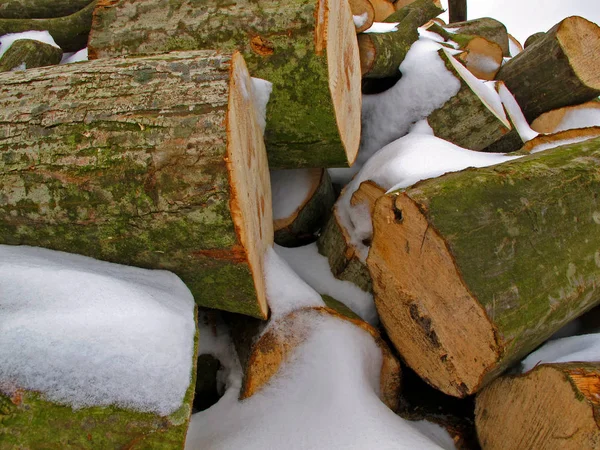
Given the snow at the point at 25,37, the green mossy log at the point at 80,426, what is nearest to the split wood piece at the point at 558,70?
the green mossy log at the point at 80,426

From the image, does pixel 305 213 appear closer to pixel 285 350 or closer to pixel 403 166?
pixel 403 166

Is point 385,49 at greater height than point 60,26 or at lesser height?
lesser

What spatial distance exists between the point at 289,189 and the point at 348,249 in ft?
1.54

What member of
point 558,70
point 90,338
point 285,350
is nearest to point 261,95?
point 285,350

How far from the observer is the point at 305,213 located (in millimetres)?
2219

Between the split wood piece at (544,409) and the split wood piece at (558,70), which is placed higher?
the split wood piece at (558,70)

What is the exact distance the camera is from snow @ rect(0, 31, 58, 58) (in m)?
2.65

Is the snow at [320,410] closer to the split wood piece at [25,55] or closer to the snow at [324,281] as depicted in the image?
the snow at [324,281]

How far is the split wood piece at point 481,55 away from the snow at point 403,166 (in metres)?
1.46

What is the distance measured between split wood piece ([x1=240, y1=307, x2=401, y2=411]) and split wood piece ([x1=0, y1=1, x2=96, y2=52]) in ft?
7.44

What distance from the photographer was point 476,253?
134 cm

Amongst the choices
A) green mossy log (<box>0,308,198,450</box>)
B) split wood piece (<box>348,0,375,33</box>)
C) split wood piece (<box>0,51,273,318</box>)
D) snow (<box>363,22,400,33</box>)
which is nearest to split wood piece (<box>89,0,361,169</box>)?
split wood piece (<box>0,51,273,318</box>)

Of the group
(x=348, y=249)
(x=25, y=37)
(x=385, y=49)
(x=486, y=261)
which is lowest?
(x=348, y=249)

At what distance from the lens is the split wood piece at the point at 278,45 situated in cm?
172
